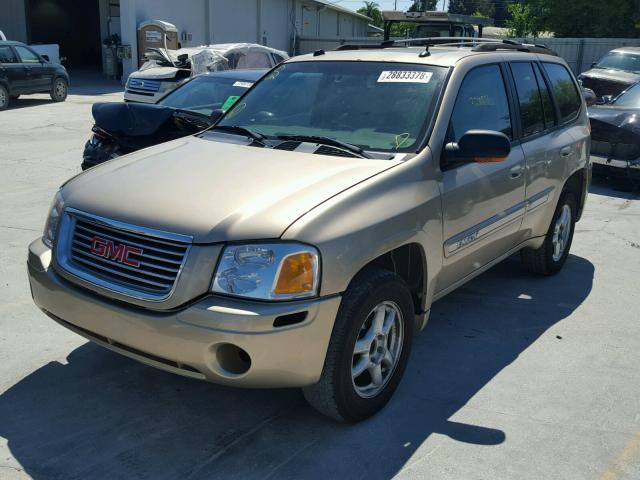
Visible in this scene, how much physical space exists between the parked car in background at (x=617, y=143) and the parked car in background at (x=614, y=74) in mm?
7366

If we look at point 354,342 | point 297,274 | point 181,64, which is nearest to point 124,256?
point 297,274

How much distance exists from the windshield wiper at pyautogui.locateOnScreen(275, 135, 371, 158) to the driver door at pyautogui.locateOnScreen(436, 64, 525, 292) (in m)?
0.48

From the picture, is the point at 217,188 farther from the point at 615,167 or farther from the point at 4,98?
the point at 4,98

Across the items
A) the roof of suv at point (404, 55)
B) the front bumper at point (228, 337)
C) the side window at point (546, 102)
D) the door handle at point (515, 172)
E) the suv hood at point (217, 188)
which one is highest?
the roof of suv at point (404, 55)

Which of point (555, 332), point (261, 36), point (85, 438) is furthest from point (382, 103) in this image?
point (261, 36)

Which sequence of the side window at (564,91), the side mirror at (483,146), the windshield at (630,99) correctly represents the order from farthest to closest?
1. the windshield at (630,99)
2. the side window at (564,91)
3. the side mirror at (483,146)

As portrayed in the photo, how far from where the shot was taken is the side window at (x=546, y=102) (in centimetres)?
538

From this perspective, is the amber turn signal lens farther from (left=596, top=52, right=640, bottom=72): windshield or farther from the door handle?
(left=596, top=52, right=640, bottom=72): windshield

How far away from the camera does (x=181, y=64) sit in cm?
1670

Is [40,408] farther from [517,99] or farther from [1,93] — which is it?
[1,93]

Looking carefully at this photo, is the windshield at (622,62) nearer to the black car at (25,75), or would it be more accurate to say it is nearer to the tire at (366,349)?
the black car at (25,75)

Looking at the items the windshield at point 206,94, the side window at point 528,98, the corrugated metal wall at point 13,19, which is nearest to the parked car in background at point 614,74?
the windshield at point 206,94

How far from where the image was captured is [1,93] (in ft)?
54.6

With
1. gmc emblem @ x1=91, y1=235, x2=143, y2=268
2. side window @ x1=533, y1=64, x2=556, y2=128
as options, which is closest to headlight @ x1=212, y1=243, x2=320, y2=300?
gmc emblem @ x1=91, y1=235, x2=143, y2=268
